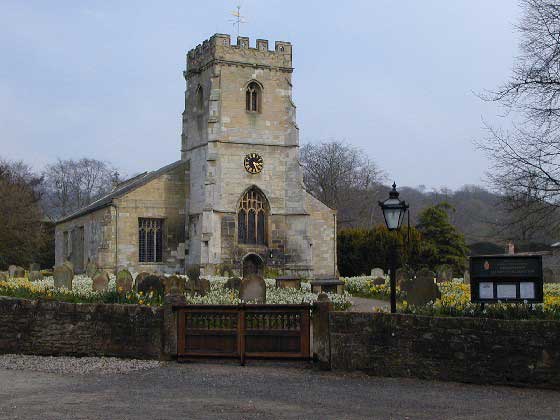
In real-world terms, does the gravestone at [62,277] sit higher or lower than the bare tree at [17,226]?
lower

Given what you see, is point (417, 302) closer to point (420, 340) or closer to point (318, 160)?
point (420, 340)

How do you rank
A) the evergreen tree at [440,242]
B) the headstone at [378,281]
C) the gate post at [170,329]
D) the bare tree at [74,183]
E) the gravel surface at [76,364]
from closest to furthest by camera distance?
the gravel surface at [76,364], the gate post at [170,329], the headstone at [378,281], the evergreen tree at [440,242], the bare tree at [74,183]

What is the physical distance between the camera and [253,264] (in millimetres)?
42062

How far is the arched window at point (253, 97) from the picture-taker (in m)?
42.5

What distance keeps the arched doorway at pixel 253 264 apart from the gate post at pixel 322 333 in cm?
2839

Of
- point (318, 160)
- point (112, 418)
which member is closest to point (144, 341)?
point (112, 418)

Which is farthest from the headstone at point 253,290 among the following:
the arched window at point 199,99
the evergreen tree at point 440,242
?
the evergreen tree at point 440,242

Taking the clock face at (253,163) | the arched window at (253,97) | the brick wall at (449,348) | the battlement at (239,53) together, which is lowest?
the brick wall at (449,348)

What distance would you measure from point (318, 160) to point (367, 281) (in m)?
41.6

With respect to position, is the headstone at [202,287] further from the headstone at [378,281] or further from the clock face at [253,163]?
the clock face at [253,163]

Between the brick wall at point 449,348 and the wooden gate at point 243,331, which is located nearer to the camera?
the brick wall at point 449,348

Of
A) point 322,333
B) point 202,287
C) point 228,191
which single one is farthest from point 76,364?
point 228,191

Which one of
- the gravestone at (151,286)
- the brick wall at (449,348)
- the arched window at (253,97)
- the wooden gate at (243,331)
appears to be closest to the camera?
the brick wall at (449,348)

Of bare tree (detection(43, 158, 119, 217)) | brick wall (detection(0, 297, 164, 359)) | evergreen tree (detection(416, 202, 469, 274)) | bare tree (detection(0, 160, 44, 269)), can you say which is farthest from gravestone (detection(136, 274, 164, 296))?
bare tree (detection(43, 158, 119, 217))
